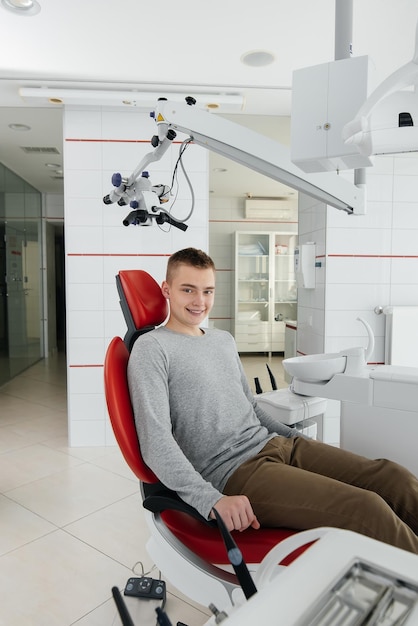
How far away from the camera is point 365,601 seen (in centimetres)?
54

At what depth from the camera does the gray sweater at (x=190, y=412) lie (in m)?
1.32

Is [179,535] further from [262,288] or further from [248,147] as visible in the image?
[262,288]

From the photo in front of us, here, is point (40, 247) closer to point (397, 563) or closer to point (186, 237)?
point (186, 237)

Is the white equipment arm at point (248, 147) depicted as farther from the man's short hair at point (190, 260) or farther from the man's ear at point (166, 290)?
the man's ear at point (166, 290)

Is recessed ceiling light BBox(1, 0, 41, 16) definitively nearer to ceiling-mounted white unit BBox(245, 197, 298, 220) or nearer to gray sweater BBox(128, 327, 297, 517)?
gray sweater BBox(128, 327, 297, 517)

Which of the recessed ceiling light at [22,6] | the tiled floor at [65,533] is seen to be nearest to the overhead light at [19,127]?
the recessed ceiling light at [22,6]

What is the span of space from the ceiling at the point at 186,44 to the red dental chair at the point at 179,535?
1.77 m

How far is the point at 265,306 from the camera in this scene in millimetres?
7398

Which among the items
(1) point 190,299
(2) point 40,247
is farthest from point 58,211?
(1) point 190,299

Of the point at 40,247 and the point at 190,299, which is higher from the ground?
the point at 40,247

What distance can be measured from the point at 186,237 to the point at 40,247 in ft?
14.0

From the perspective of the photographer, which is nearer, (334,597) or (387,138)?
(334,597)

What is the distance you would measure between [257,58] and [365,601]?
288 cm

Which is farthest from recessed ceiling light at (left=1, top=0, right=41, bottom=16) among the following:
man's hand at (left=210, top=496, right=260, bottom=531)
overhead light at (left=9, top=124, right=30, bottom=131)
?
man's hand at (left=210, top=496, right=260, bottom=531)
